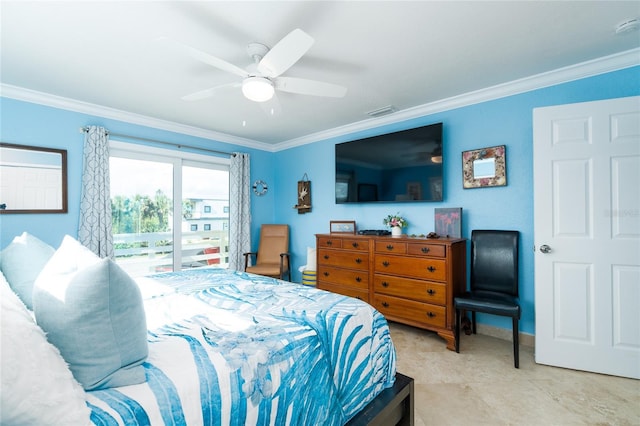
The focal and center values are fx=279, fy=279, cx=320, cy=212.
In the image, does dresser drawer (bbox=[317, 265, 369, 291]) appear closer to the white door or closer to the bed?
the bed

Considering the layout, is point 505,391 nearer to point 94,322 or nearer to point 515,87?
point 94,322

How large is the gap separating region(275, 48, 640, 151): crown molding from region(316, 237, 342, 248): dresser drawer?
5.36 ft

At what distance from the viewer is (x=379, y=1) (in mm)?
1708

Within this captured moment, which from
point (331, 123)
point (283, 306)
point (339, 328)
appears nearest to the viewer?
point (339, 328)

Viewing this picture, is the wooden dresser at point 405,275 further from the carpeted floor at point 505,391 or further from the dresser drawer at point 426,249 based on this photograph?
the carpeted floor at point 505,391

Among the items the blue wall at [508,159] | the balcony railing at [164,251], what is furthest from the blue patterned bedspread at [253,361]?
the balcony railing at [164,251]

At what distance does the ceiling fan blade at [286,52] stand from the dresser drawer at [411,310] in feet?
7.94

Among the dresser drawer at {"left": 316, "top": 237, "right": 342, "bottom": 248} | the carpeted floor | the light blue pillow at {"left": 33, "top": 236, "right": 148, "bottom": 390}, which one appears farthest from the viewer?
the dresser drawer at {"left": 316, "top": 237, "right": 342, "bottom": 248}

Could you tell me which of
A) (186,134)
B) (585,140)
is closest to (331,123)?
(186,134)

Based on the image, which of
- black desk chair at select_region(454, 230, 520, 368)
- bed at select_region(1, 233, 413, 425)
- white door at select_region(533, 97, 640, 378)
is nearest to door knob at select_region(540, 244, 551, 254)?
white door at select_region(533, 97, 640, 378)

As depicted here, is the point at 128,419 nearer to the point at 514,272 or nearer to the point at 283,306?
the point at 283,306

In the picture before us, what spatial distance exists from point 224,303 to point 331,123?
9.99 feet

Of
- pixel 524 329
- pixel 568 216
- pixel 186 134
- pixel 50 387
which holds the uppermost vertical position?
pixel 186 134

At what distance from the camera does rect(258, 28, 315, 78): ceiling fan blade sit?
5.19 feet
